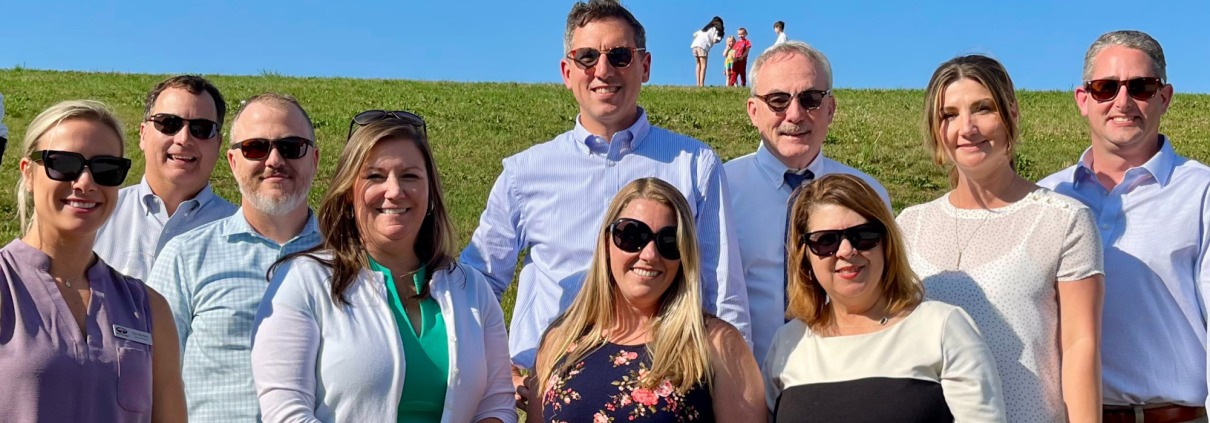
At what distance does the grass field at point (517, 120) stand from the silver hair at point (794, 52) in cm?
673

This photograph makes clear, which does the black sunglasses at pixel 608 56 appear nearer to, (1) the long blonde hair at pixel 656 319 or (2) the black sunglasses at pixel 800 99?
(2) the black sunglasses at pixel 800 99

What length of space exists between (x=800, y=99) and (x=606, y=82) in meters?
0.92

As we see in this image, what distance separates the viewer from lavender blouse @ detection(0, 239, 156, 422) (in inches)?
134

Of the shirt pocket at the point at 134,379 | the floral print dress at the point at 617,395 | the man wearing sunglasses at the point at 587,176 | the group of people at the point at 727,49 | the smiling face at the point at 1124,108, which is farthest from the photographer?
the group of people at the point at 727,49

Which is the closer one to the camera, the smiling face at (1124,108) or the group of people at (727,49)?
the smiling face at (1124,108)

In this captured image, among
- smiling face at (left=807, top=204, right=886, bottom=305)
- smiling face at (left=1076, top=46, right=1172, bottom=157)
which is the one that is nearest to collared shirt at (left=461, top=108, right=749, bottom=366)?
smiling face at (left=807, top=204, right=886, bottom=305)

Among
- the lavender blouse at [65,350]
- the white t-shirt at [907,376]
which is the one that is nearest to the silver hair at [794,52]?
the white t-shirt at [907,376]

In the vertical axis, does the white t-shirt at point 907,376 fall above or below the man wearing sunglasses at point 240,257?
below

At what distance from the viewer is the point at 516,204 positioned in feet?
17.5

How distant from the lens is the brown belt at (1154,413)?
15.1 feet

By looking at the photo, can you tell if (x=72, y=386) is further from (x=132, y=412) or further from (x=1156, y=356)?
(x=1156, y=356)

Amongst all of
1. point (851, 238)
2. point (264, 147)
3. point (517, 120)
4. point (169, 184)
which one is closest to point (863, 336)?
point (851, 238)

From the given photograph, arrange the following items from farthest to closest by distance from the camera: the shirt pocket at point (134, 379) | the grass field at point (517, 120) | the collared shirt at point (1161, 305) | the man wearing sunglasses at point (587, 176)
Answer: the grass field at point (517, 120)
the man wearing sunglasses at point (587, 176)
the collared shirt at point (1161, 305)
the shirt pocket at point (134, 379)

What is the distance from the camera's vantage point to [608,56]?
521 cm
